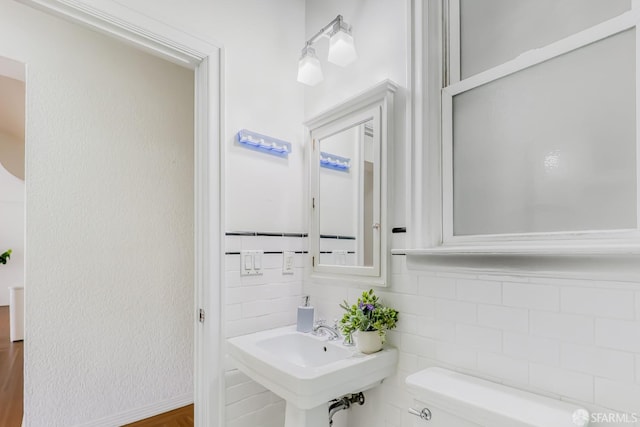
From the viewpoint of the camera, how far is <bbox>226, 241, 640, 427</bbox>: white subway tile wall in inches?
36.6

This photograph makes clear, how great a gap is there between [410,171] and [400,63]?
1.60 ft

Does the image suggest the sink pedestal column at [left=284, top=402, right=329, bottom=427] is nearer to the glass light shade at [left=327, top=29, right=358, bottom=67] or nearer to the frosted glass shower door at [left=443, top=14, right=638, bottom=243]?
the frosted glass shower door at [left=443, top=14, right=638, bottom=243]

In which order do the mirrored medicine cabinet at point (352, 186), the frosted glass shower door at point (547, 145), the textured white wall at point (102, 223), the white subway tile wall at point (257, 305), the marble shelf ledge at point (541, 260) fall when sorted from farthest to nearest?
1. the textured white wall at point (102, 223)
2. the white subway tile wall at point (257, 305)
3. the mirrored medicine cabinet at point (352, 186)
4. the frosted glass shower door at point (547, 145)
5. the marble shelf ledge at point (541, 260)

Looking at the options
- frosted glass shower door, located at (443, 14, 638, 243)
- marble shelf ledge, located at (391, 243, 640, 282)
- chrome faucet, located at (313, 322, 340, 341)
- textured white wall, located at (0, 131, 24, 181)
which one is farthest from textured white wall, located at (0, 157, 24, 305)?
frosted glass shower door, located at (443, 14, 638, 243)

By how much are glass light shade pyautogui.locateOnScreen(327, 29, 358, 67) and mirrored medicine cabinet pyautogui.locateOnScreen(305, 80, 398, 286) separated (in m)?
0.19

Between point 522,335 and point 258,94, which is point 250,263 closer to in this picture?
point 258,94

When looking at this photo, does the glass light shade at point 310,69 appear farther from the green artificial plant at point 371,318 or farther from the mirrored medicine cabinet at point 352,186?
the green artificial plant at point 371,318

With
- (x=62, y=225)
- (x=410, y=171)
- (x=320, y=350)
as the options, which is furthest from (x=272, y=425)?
(x=62, y=225)

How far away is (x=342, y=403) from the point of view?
149 cm

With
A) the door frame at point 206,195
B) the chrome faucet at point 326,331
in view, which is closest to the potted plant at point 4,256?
the door frame at point 206,195

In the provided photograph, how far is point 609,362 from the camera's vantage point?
0.93m

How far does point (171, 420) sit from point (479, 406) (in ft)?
7.35

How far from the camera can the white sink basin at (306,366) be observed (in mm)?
1184

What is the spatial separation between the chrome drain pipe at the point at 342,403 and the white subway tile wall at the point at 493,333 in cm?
5
